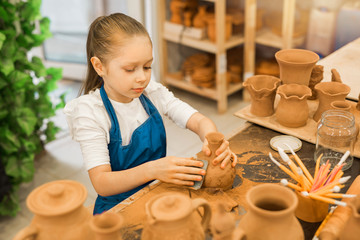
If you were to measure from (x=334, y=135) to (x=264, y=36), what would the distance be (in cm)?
225

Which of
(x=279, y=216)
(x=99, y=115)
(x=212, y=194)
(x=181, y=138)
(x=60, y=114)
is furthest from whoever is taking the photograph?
(x=60, y=114)

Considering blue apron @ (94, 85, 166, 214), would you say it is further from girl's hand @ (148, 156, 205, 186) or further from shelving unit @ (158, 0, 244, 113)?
shelving unit @ (158, 0, 244, 113)

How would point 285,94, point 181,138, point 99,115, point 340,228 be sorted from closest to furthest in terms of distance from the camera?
point 340,228, point 99,115, point 285,94, point 181,138

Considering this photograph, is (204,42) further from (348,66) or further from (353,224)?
(353,224)

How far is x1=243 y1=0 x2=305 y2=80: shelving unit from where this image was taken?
3243 millimetres

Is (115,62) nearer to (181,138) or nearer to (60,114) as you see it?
(181,138)

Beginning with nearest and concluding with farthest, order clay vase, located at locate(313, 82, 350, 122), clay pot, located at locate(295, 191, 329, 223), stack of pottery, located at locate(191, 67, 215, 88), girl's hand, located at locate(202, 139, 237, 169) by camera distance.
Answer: clay pot, located at locate(295, 191, 329, 223), girl's hand, located at locate(202, 139, 237, 169), clay vase, located at locate(313, 82, 350, 122), stack of pottery, located at locate(191, 67, 215, 88)

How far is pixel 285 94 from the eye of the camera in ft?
5.32

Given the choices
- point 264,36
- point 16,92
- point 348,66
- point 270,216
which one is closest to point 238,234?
point 270,216

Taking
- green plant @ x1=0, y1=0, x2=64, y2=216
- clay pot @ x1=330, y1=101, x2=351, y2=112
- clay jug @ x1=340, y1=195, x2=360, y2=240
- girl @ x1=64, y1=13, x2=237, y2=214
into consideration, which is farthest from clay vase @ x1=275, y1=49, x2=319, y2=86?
green plant @ x1=0, y1=0, x2=64, y2=216

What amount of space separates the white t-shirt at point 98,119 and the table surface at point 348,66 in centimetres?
76

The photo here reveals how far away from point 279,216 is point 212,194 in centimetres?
42

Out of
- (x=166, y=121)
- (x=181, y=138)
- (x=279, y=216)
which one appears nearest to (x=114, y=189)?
(x=279, y=216)

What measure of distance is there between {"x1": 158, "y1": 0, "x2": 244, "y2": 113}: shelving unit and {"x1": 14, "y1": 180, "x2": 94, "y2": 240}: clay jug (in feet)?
8.49
